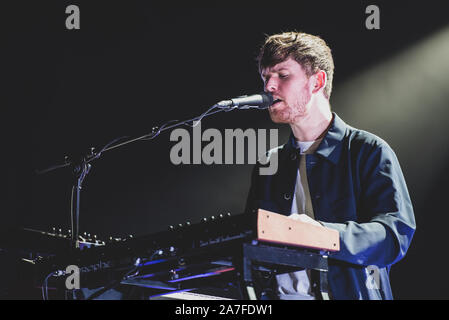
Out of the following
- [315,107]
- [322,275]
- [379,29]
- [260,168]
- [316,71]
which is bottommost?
[322,275]

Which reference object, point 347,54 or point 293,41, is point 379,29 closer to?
point 347,54

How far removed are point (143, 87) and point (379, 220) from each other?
115 inches

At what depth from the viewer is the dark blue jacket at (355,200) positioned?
198 cm

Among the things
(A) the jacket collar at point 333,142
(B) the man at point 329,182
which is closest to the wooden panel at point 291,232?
(B) the man at point 329,182

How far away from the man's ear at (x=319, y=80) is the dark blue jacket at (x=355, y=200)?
20 centimetres

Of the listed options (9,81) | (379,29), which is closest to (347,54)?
(379,29)

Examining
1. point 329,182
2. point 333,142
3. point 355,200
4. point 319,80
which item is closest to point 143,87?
point 319,80

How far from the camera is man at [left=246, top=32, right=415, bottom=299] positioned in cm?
206

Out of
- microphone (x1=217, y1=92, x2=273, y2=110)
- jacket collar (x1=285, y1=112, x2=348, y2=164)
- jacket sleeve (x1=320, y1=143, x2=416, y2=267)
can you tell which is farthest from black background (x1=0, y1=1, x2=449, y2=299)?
microphone (x1=217, y1=92, x2=273, y2=110)

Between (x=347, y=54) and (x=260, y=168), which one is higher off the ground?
(x=347, y=54)

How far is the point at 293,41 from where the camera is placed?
292 centimetres

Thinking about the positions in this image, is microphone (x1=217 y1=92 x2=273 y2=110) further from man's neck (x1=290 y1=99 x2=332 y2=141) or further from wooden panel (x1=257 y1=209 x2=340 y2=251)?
wooden panel (x1=257 y1=209 x2=340 y2=251)

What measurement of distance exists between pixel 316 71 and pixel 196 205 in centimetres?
179

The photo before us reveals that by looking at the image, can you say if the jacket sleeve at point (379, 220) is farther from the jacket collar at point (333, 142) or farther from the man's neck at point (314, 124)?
the man's neck at point (314, 124)
